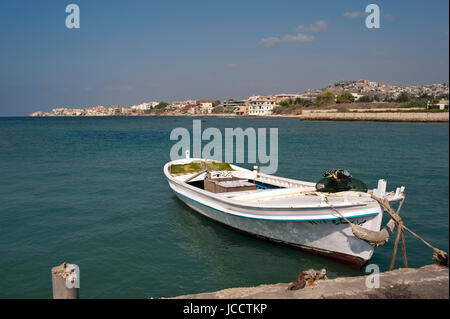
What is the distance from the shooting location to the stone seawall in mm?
78125

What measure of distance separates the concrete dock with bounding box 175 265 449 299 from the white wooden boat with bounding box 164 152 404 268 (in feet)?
9.51

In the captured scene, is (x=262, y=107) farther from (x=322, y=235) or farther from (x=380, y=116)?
(x=322, y=235)

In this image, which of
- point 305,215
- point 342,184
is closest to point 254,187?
point 342,184

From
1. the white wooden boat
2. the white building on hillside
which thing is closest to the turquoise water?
the white wooden boat

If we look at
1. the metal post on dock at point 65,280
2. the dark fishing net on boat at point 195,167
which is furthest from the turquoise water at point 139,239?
the metal post on dock at point 65,280

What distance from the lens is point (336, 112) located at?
388 feet

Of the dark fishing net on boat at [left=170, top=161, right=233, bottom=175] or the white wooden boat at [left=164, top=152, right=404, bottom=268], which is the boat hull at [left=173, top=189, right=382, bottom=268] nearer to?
the white wooden boat at [left=164, top=152, right=404, bottom=268]

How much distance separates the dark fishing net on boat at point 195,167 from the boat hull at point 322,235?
648 cm

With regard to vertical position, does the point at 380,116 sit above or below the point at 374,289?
above

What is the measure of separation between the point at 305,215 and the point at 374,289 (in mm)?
4233

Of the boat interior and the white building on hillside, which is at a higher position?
the white building on hillside

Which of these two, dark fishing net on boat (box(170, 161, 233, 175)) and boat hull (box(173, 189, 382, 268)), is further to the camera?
dark fishing net on boat (box(170, 161, 233, 175))

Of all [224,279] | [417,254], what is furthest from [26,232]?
[417,254]

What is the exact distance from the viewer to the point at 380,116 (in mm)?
95000
